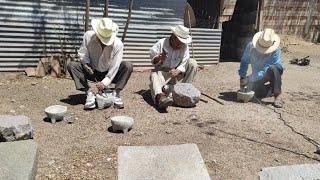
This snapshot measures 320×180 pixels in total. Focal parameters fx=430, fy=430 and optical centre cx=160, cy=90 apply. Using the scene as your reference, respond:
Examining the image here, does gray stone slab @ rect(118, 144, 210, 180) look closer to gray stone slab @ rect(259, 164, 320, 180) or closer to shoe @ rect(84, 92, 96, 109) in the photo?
gray stone slab @ rect(259, 164, 320, 180)

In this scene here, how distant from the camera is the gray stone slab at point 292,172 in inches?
159

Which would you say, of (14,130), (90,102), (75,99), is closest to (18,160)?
(14,130)

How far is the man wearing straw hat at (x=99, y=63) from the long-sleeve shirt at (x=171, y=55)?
56 cm

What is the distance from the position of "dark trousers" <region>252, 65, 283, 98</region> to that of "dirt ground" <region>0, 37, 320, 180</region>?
0.31 m

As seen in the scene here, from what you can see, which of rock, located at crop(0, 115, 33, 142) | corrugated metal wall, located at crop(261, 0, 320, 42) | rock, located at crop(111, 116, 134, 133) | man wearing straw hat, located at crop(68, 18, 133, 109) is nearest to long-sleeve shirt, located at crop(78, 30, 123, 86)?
man wearing straw hat, located at crop(68, 18, 133, 109)

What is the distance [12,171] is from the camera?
3727mm

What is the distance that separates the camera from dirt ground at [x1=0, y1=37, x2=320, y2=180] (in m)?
4.41

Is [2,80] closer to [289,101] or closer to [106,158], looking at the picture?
[106,158]

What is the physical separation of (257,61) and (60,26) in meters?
3.89

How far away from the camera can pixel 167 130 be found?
17.7 ft

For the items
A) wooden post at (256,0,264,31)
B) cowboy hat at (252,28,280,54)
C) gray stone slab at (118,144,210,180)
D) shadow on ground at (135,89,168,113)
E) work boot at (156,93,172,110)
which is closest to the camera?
gray stone slab at (118,144,210,180)

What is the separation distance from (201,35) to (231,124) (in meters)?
4.55

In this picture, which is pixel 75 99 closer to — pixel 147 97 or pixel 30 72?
pixel 147 97

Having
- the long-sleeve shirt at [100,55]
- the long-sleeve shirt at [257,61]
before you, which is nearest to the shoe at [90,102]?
the long-sleeve shirt at [100,55]
